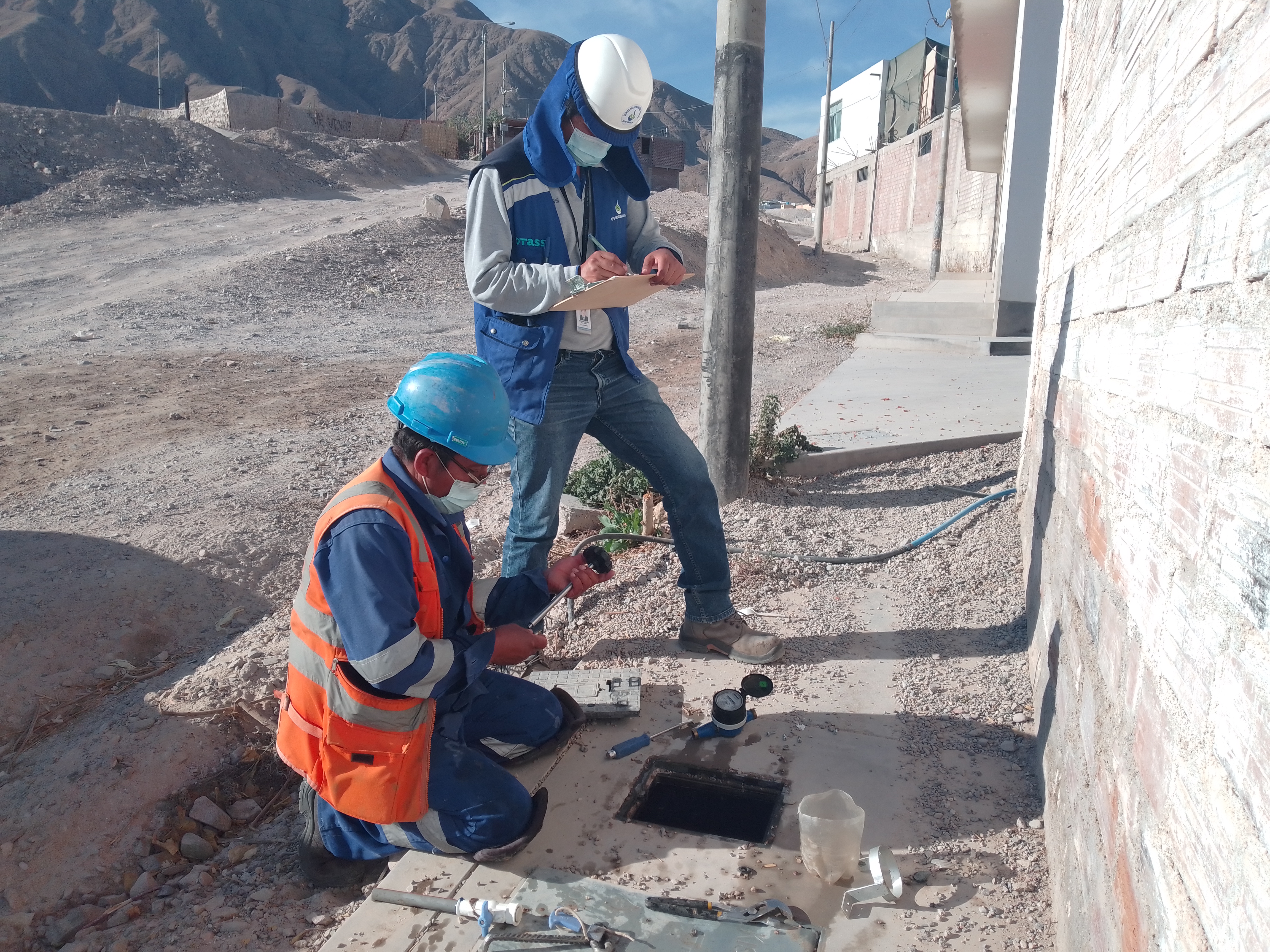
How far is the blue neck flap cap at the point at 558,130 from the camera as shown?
2.76 meters

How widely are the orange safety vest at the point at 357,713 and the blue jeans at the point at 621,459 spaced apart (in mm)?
667

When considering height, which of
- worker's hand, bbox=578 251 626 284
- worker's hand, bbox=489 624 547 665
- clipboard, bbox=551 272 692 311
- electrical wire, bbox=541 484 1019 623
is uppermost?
worker's hand, bbox=578 251 626 284

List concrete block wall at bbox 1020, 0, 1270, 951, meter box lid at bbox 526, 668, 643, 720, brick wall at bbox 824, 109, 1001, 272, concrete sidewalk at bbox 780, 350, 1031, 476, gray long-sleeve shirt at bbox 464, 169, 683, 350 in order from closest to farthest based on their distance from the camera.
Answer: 1. concrete block wall at bbox 1020, 0, 1270, 951
2. gray long-sleeve shirt at bbox 464, 169, 683, 350
3. meter box lid at bbox 526, 668, 643, 720
4. concrete sidewalk at bbox 780, 350, 1031, 476
5. brick wall at bbox 824, 109, 1001, 272

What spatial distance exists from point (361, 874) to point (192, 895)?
49cm

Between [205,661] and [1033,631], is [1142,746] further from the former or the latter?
[205,661]

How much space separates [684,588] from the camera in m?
3.35

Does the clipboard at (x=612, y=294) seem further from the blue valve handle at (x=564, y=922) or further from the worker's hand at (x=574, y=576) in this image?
the blue valve handle at (x=564, y=922)

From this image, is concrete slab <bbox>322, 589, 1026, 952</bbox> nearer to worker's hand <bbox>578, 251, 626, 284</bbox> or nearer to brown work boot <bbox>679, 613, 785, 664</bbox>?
brown work boot <bbox>679, 613, 785, 664</bbox>

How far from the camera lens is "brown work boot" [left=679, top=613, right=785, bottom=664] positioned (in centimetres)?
318

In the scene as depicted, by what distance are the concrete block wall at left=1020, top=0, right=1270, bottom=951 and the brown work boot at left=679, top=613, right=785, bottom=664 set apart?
0.94m

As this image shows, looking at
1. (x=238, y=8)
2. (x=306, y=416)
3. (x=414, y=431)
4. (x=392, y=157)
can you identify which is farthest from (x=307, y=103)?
(x=414, y=431)

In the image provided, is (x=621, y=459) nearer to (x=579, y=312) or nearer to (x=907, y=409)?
(x=579, y=312)

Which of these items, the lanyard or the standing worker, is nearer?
the standing worker

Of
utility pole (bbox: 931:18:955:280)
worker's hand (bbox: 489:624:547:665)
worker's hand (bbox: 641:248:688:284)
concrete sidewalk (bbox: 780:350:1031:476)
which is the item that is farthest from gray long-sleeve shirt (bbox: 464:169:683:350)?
utility pole (bbox: 931:18:955:280)
